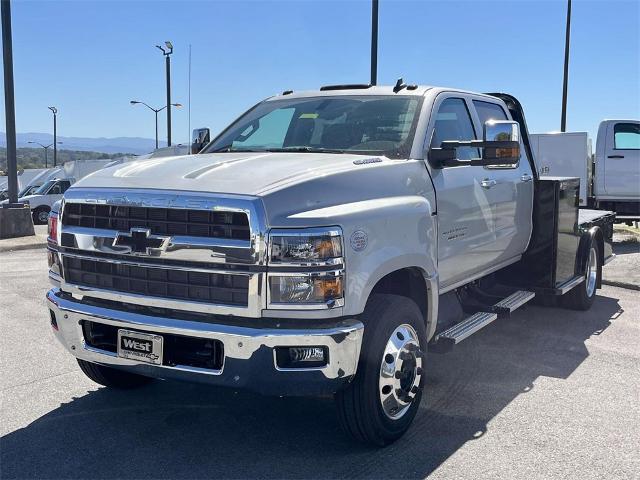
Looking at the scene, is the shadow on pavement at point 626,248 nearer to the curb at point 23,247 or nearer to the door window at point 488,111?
the door window at point 488,111

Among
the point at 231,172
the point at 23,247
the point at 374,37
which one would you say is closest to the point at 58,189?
the point at 23,247

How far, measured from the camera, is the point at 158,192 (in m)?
3.56

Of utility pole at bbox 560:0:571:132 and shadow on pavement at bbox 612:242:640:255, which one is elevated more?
utility pole at bbox 560:0:571:132

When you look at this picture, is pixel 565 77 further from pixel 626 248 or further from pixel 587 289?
pixel 587 289

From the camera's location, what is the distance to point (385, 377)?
12.4ft

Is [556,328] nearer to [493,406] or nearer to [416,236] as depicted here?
[493,406]

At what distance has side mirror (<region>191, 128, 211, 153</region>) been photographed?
5.84 m

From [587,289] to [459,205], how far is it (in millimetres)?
3527

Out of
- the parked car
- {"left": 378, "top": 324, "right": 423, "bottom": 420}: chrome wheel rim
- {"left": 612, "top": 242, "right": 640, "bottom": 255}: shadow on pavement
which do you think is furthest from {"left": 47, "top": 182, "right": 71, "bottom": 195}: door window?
{"left": 378, "top": 324, "right": 423, "bottom": 420}: chrome wheel rim

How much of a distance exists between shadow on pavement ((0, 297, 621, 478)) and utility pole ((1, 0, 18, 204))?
36.0ft

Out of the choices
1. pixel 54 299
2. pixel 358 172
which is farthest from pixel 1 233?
pixel 358 172

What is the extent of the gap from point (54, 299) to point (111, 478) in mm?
1146

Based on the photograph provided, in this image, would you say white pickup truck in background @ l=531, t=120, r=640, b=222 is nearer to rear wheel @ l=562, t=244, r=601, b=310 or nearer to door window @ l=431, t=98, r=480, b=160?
rear wheel @ l=562, t=244, r=601, b=310

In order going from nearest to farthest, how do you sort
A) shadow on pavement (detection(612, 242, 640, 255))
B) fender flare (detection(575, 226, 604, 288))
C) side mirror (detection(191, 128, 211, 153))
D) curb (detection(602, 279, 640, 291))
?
side mirror (detection(191, 128, 211, 153))
fender flare (detection(575, 226, 604, 288))
curb (detection(602, 279, 640, 291))
shadow on pavement (detection(612, 242, 640, 255))
